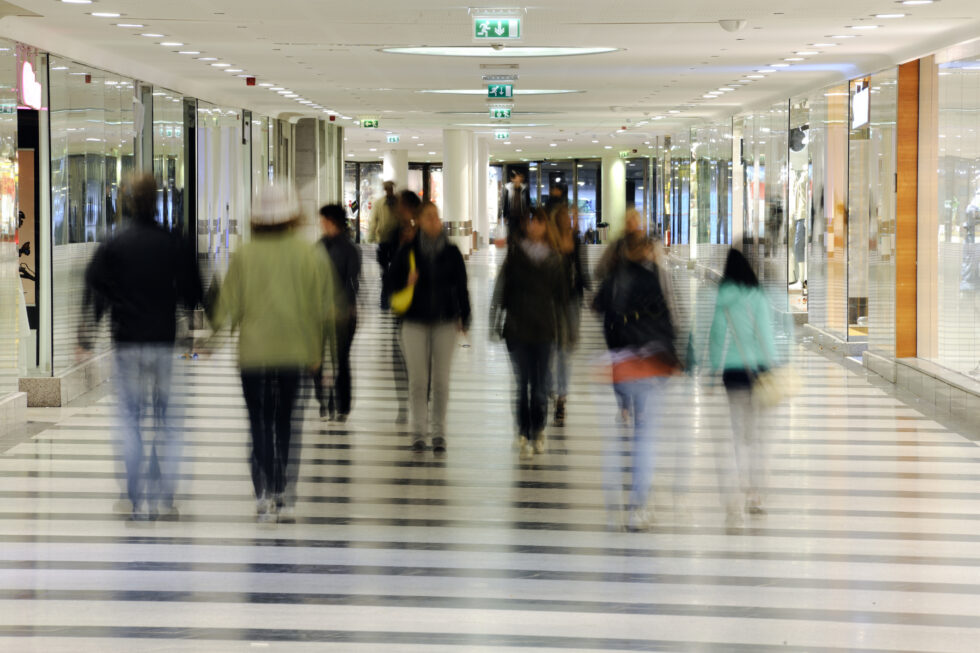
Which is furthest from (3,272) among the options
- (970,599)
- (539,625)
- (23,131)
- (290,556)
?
(970,599)

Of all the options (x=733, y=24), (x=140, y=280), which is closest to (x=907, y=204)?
(x=733, y=24)

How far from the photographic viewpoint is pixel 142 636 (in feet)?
16.3

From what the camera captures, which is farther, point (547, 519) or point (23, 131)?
point (23, 131)

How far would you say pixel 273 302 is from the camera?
664 cm

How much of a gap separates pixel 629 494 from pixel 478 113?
2025 centimetres

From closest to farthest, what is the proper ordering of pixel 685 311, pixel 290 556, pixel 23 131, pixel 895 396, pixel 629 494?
pixel 290 556 < pixel 629 494 < pixel 23 131 < pixel 895 396 < pixel 685 311

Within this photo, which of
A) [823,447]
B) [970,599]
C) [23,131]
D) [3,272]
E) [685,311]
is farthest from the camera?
[685,311]

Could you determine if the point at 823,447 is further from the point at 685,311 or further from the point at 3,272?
the point at 685,311

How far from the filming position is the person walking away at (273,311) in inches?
261

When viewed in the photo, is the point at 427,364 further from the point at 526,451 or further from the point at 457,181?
the point at 457,181

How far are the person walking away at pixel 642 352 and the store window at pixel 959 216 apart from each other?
6147mm

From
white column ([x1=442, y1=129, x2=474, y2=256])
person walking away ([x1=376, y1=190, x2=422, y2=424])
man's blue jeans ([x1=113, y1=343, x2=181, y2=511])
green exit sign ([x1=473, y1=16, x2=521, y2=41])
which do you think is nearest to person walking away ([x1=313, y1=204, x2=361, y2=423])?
person walking away ([x1=376, y1=190, x2=422, y2=424])

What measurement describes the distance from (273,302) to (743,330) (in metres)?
2.58

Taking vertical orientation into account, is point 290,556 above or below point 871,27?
below
